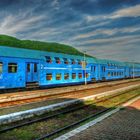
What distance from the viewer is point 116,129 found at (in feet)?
38.9

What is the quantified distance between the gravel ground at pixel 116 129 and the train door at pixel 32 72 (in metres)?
13.1

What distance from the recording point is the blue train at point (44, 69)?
23641mm

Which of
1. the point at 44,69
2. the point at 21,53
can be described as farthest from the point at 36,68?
the point at 21,53

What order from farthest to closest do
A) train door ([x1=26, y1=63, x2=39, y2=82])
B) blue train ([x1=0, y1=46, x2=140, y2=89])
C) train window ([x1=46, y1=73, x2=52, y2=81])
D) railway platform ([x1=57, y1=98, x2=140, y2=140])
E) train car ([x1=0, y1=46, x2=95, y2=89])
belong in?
train window ([x1=46, y1=73, x2=52, y2=81])
train door ([x1=26, y1=63, x2=39, y2=82])
blue train ([x1=0, y1=46, x2=140, y2=89])
train car ([x1=0, y1=46, x2=95, y2=89])
railway platform ([x1=57, y1=98, x2=140, y2=140])

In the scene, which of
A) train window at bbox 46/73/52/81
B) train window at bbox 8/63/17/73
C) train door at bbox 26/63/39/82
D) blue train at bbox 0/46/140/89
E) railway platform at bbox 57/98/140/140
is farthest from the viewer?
train window at bbox 46/73/52/81

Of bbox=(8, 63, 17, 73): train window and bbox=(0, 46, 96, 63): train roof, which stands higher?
bbox=(0, 46, 96, 63): train roof

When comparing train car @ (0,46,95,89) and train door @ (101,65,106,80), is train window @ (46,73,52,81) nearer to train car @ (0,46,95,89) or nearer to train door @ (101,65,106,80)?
train car @ (0,46,95,89)

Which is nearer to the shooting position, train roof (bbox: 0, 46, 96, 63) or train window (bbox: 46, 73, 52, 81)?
train roof (bbox: 0, 46, 96, 63)

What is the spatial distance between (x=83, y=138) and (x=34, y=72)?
1815 cm

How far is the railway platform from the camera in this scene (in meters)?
10.4

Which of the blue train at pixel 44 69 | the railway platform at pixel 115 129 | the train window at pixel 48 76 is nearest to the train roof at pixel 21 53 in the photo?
the blue train at pixel 44 69

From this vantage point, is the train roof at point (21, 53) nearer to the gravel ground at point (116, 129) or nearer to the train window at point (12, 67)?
the train window at point (12, 67)

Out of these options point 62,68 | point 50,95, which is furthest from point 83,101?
point 62,68

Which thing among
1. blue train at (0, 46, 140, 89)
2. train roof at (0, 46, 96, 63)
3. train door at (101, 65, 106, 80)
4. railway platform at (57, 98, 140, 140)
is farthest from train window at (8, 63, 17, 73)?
train door at (101, 65, 106, 80)
